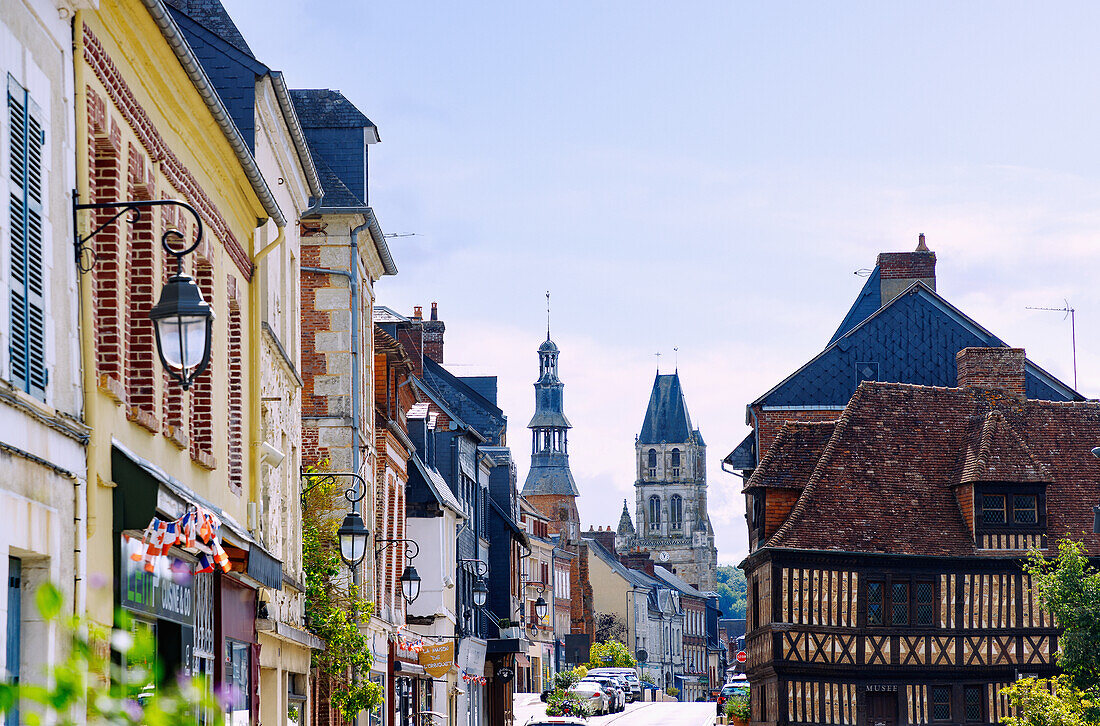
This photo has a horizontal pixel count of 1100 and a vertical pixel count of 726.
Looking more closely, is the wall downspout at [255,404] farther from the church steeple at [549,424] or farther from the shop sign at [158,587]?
the church steeple at [549,424]

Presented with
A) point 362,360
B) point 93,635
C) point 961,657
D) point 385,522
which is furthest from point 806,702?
point 93,635

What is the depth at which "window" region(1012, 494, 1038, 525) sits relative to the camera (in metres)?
31.7

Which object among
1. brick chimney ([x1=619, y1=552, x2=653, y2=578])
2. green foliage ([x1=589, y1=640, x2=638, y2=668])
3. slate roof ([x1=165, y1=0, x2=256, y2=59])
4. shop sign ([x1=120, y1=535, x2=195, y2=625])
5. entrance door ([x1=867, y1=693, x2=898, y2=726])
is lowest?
green foliage ([x1=589, y1=640, x2=638, y2=668])

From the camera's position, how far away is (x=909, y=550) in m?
31.2

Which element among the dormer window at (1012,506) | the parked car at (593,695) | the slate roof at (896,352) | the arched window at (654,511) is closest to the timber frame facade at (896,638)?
the dormer window at (1012,506)

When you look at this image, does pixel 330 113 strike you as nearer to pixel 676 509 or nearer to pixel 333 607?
pixel 333 607

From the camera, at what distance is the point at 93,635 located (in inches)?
152

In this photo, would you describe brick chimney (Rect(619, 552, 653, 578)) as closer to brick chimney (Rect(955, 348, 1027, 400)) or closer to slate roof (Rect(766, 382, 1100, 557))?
brick chimney (Rect(955, 348, 1027, 400))

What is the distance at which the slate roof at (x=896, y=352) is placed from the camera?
120ft

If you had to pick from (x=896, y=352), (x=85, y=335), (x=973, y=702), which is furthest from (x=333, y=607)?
(x=896, y=352)

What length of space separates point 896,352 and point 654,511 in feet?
375

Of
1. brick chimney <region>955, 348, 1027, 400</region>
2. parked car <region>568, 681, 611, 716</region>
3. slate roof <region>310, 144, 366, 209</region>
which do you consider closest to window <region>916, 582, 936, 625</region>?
brick chimney <region>955, 348, 1027, 400</region>

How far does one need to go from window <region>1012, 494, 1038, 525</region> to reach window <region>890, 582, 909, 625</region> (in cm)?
275

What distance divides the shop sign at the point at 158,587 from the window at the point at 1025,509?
2336cm
